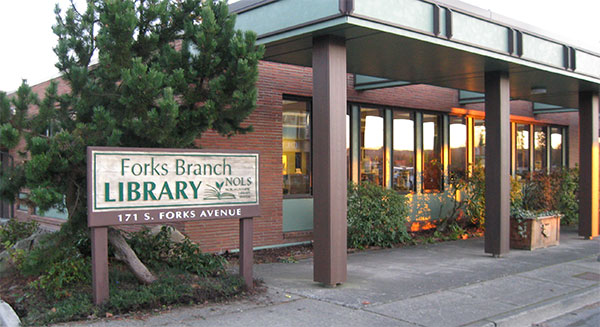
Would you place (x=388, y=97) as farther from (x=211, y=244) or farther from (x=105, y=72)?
(x=105, y=72)

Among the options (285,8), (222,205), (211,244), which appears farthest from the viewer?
(211,244)

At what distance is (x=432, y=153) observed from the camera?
15.5 meters

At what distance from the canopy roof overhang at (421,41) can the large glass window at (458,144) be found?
4.06 m

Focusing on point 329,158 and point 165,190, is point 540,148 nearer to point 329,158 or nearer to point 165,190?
point 329,158

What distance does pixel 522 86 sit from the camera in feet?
40.1

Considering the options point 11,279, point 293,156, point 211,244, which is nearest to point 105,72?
point 11,279

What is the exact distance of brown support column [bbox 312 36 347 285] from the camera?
7.45 metres

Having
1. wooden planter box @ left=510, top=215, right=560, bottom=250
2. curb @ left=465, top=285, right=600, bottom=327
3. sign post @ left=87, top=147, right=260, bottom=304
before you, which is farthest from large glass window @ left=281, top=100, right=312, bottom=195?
curb @ left=465, top=285, right=600, bottom=327

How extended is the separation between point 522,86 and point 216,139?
23.6ft

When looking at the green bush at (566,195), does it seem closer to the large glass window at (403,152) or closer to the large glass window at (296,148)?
the large glass window at (403,152)

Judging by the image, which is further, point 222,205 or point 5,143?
point 222,205

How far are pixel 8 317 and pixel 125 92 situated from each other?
2892 mm

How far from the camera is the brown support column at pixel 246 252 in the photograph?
7.16 m

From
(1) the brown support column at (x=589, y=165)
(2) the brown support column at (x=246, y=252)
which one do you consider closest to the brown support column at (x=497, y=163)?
(1) the brown support column at (x=589, y=165)
